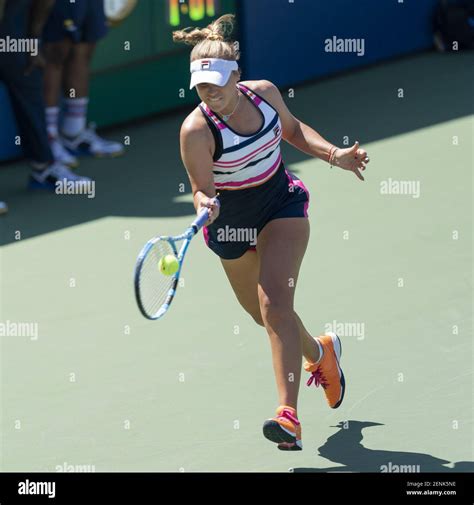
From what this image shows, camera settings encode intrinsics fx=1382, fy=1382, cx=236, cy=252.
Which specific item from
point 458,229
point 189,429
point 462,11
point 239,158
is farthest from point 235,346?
point 462,11

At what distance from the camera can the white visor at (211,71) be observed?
658 centimetres

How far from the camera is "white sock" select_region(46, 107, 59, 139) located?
1183 centimetres

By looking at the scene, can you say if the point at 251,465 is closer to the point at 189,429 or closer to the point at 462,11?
the point at 189,429

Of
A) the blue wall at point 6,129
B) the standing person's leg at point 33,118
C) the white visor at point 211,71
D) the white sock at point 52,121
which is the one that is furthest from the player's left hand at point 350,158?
the blue wall at point 6,129

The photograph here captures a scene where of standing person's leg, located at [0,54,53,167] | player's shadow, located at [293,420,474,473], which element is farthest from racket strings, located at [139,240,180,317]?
standing person's leg, located at [0,54,53,167]

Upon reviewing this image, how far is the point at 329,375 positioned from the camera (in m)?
7.31

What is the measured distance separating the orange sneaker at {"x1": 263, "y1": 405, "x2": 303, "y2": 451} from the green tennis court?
18cm

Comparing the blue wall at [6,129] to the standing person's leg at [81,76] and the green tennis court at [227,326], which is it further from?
the standing person's leg at [81,76]

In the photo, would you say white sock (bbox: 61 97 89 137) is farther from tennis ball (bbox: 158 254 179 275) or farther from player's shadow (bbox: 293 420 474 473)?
tennis ball (bbox: 158 254 179 275)

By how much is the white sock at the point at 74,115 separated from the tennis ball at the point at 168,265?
6.30 meters

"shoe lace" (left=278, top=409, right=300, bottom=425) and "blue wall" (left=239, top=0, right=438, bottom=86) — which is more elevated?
"blue wall" (left=239, top=0, right=438, bottom=86)

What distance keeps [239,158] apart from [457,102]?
714 cm

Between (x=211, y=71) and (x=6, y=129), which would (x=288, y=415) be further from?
(x=6, y=129)

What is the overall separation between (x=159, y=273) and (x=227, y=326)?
89.3 inches
